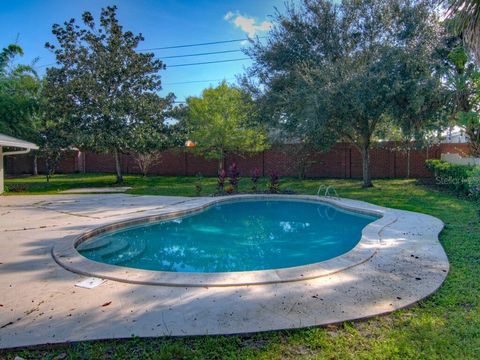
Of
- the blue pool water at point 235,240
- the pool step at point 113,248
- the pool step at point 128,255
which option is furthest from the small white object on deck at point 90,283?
the pool step at point 113,248

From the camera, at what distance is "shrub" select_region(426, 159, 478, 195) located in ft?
33.4

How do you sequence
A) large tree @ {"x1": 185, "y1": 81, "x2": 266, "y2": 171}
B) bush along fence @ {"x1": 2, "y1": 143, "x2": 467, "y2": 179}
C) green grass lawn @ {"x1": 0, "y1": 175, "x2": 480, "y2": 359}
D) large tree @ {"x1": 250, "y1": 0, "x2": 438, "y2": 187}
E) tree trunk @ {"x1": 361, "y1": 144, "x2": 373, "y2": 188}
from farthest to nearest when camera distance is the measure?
bush along fence @ {"x1": 2, "y1": 143, "x2": 467, "y2": 179}
large tree @ {"x1": 185, "y1": 81, "x2": 266, "y2": 171}
tree trunk @ {"x1": 361, "y1": 144, "x2": 373, "y2": 188}
large tree @ {"x1": 250, "y1": 0, "x2": 438, "y2": 187}
green grass lawn @ {"x1": 0, "y1": 175, "x2": 480, "y2": 359}

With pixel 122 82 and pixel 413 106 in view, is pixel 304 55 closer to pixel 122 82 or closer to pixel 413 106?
pixel 413 106

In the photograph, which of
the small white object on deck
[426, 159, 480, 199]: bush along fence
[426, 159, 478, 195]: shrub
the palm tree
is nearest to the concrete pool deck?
the small white object on deck

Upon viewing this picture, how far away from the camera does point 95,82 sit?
14.7 m

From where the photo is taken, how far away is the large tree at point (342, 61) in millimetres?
10688

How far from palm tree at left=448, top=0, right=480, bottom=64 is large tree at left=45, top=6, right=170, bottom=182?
12.6m

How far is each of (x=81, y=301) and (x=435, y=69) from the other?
12.3 m

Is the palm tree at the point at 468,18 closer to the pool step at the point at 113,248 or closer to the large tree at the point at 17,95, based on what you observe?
the pool step at the point at 113,248

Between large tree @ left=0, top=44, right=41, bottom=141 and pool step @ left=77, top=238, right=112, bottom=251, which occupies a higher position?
large tree @ left=0, top=44, right=41, bottom=141

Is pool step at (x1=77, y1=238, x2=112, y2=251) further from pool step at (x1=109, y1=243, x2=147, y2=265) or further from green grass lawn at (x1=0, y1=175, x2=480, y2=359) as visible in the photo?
green grass lawn at (x1=0, y1=175, x2=480, y2=359)

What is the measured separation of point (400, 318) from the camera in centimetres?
298

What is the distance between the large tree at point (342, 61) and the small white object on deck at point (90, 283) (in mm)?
8804

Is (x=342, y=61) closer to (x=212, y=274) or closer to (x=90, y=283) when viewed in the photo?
(x=212, y=274)
